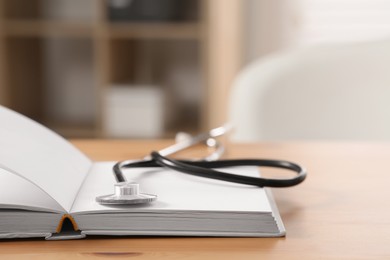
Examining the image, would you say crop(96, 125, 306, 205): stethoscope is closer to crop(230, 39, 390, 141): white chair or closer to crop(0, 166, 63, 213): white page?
crop(0, 166, 63, 213): white page

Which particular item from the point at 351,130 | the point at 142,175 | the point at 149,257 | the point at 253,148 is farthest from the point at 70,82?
the point at 149,257

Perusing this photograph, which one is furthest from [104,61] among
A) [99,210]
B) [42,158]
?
[99,210]

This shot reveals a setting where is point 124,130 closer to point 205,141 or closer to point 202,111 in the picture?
point 202,111

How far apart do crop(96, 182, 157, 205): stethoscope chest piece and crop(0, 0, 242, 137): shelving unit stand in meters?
2.32

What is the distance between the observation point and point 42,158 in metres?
0.76

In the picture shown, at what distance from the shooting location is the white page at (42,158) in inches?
26.6

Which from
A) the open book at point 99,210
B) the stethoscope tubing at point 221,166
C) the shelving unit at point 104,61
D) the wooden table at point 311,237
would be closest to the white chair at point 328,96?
the wooden table at point 311,237

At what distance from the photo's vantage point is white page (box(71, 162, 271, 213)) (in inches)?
26.2

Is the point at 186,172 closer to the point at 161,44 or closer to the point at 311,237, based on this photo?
the point at 311,237

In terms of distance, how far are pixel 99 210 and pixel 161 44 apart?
288 centimetres

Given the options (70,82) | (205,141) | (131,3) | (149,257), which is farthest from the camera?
(70,82)

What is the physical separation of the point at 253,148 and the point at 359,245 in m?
0.63

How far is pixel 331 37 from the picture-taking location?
3184 mm

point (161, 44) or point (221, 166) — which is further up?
point (161, 44)
